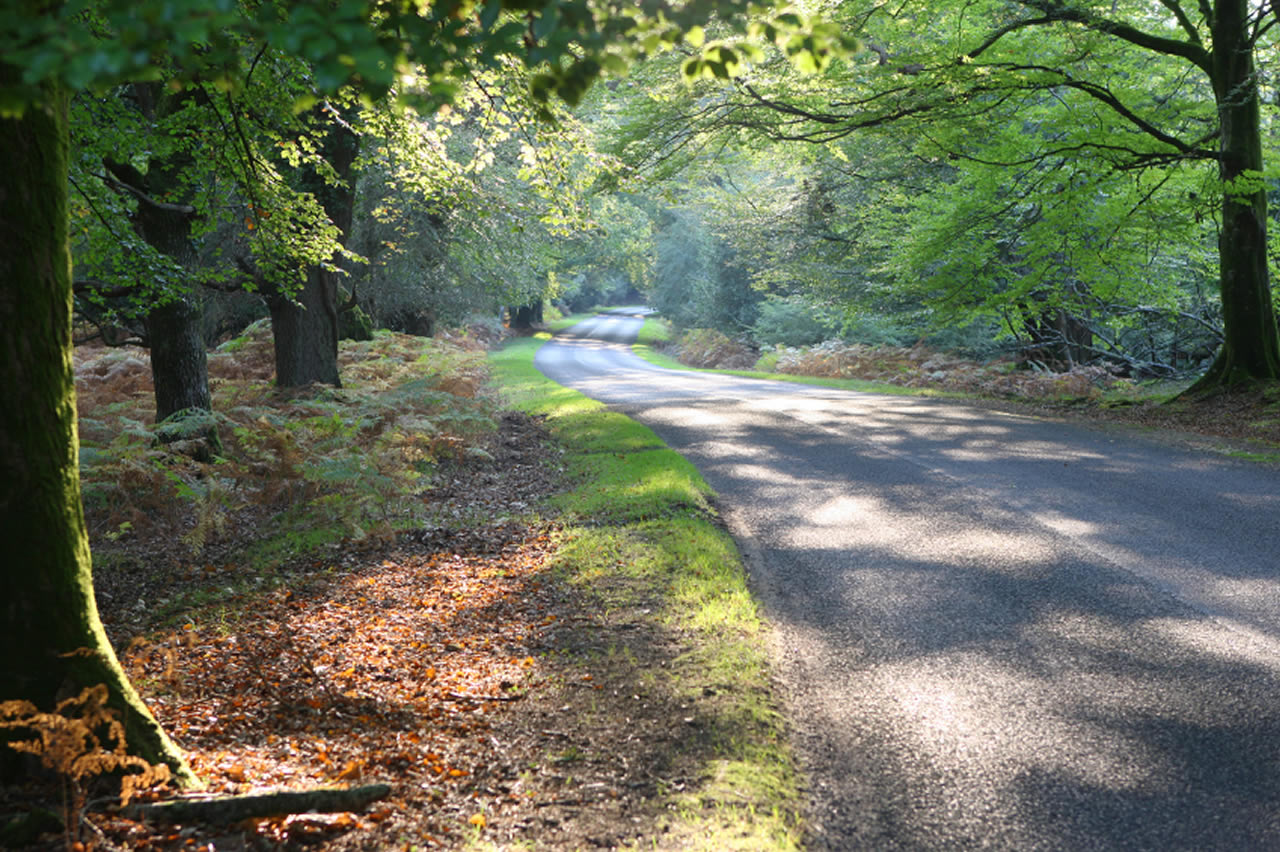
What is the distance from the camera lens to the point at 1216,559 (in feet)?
21.1

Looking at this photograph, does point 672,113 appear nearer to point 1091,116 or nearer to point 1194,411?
point 1091,116

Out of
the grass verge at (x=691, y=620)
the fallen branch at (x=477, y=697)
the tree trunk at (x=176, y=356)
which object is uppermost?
the tree trunk at (x=176, y=356)

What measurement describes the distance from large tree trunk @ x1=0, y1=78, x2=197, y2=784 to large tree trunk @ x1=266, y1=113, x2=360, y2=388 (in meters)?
9.84

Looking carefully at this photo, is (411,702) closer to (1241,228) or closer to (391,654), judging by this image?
(391,654)

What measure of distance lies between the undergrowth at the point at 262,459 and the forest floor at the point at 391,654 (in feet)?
0.12

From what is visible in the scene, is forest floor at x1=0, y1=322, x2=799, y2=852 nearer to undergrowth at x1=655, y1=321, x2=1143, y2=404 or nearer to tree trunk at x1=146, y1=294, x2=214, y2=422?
tree trunk at x1=146, y1=294, x2=214, y2=422

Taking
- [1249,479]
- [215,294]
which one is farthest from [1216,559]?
[215,294]

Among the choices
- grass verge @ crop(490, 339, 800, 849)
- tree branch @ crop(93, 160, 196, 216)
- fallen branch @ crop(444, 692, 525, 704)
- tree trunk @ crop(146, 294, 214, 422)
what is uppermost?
tree branch @ crop(93, 160, 196, 216)

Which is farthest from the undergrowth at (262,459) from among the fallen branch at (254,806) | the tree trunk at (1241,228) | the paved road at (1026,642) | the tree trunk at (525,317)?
the tree trunk at (525,317)

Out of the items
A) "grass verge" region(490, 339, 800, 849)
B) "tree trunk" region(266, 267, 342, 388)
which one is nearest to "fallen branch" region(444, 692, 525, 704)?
"grass verge" region(490, 339, 800, 849)

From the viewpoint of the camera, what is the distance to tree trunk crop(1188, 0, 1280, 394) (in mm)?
13469

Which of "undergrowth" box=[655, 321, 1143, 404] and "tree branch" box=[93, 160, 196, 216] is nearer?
"tree branch" box=[93, 160, 196, 216]

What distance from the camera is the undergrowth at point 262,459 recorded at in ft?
23.9

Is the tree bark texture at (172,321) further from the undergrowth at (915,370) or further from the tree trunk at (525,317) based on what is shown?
the tree trunk at (525,317)
